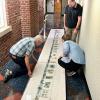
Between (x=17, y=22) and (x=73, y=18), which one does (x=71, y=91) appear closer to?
(x=73, y=18)

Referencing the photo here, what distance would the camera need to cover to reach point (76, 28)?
4859 mm

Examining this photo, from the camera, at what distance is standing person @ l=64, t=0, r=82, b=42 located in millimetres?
4660

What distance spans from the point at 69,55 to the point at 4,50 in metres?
1.50

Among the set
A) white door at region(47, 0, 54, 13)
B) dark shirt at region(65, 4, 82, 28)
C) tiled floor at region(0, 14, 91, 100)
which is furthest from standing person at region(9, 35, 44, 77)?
white door at region(47, 0, 54, 13)

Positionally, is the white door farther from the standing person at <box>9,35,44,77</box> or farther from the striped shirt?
the standing person at <box>9,35,44,77</box>

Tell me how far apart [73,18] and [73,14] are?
0.11 meters

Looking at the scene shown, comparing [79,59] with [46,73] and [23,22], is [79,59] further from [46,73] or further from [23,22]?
[23,22]

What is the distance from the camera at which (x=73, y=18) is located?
477cm

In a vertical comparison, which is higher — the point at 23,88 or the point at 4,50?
the point at 4,50

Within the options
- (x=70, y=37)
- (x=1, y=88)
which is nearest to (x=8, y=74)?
(x=1, y=88)

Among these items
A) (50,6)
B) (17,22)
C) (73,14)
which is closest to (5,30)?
(17,22)

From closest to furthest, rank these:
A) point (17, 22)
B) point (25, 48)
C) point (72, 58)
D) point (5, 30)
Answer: point (25, 48) → point (72, 58) → point (5, 30) → point (17, 22)

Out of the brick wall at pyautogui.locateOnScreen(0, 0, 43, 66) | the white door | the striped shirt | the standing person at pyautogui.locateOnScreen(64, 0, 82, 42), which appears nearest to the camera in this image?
the striped shirt

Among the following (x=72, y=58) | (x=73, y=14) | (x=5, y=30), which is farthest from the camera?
(x=73, y=14)
